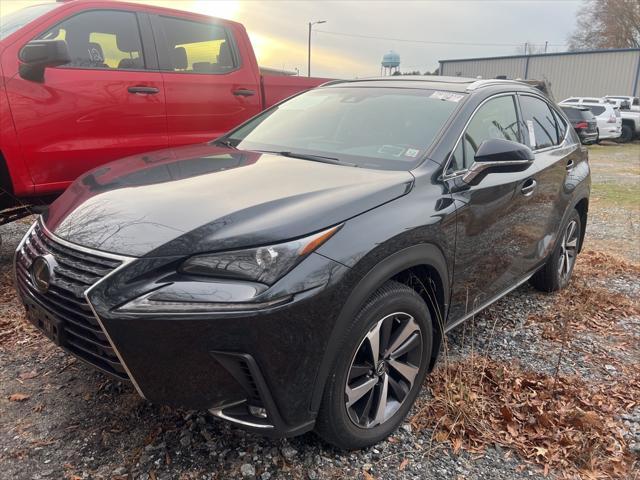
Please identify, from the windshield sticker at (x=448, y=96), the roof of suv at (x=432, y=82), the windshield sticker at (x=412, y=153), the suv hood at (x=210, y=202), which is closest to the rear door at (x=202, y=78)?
the roof of suv at (x=432, y=82)

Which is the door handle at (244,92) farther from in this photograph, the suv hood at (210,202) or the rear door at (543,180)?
the rear door at (543,180)

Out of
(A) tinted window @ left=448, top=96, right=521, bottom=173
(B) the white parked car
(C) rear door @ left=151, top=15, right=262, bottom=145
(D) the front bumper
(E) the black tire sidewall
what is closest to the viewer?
(D) the front bumper

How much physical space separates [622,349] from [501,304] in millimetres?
930

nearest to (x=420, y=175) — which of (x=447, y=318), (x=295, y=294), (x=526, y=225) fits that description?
(x=447, y=318)

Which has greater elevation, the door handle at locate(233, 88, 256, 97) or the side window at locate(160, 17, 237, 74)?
the side window at locate(160, 17, 237, 74)

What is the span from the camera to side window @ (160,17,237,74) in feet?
15.3

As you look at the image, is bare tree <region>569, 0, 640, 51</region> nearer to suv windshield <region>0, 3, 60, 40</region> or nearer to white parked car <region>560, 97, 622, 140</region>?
white parked car <region>560, 97, 622, 140</region>

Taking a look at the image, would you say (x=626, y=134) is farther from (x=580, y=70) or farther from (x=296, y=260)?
(x=296, y=260)

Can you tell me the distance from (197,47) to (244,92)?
0.59m

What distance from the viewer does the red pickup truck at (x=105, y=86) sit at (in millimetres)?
3617

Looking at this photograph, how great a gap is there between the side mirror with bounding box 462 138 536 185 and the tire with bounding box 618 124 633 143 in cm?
2320

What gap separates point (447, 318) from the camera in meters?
2.80

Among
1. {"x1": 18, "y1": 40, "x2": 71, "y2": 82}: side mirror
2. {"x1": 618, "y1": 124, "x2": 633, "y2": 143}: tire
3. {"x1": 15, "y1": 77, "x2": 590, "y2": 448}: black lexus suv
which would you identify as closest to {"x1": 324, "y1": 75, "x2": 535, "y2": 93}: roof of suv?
{"x1": 15, "y1": 77, "x2": 590, "y2": 448}: black lexus suv

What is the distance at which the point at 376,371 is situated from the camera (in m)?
2.32
